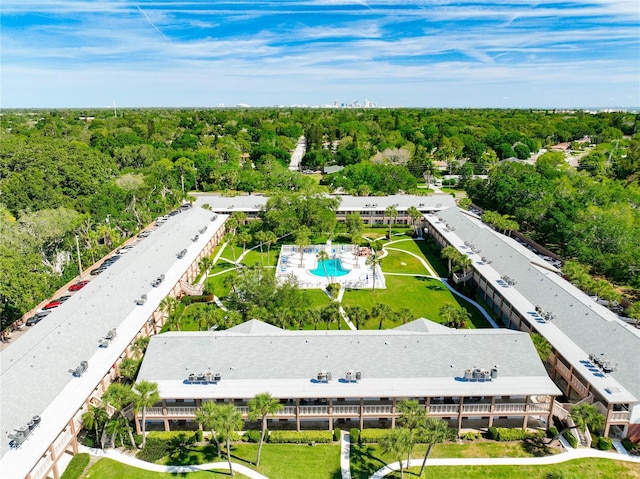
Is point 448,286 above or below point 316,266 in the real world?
below

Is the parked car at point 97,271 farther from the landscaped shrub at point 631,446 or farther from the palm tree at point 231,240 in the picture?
the landscaped shrub at point 631,446

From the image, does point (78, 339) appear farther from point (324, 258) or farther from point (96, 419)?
point (324, 258)

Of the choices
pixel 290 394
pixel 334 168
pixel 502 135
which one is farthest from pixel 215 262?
pixel 502 135

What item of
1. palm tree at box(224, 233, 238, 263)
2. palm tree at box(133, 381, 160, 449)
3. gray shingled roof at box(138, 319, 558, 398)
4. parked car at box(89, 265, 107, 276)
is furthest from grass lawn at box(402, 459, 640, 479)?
palm tree at box(224, 233, 238, 263)

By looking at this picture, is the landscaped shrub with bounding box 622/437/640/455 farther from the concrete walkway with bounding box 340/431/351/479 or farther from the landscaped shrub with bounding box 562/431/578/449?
the concrete walkway with bounding box 340/431/351/479

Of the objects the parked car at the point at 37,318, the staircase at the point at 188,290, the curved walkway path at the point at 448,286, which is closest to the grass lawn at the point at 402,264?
the curved walkway path at the point at 448,286

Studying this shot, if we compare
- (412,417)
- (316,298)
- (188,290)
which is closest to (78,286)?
(188,290)
